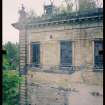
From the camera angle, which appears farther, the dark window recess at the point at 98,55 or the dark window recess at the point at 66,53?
the dark window recess at the point at 66,53

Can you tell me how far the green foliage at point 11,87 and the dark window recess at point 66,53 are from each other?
319 millimetres

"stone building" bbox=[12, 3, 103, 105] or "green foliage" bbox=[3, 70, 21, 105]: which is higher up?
"stone building" bbox=[12, 3, 103, 105]

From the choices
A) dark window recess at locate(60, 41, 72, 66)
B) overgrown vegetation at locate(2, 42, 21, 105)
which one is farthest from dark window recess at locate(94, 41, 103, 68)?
overgrown vegetation at locate(2, 42, 21, 105)

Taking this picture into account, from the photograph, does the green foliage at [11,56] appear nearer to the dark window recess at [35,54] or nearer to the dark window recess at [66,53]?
the dark window recess at [35,54]

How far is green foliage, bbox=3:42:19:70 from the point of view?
1.34 meters

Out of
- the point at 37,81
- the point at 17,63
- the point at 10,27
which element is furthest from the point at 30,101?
the point at 10,27

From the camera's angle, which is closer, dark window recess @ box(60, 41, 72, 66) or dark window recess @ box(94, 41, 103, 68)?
dark window recess @ box(94, 41, 103, 68)

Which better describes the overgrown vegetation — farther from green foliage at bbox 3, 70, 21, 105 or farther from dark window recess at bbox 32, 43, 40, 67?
dark window recess at bbox 32, 43, 40, 67

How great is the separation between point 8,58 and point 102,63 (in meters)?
0.59

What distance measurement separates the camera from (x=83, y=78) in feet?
4.35

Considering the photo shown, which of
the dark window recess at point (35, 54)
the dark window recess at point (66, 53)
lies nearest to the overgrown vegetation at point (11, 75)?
the dark window recess at point (35, 54)

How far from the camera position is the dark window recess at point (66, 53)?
1371 mm

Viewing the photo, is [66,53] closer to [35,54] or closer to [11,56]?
[35,54]

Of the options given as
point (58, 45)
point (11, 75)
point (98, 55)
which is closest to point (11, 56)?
point (11, 75)
